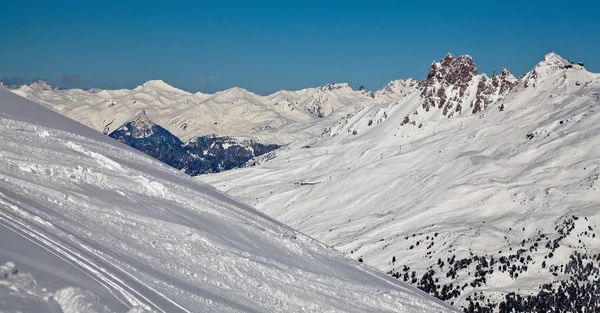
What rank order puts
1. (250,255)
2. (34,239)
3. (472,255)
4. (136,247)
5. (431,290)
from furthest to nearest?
(472,255), (431,290), (250,255), (136,247), (34,239)

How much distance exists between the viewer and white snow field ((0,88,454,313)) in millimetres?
23266

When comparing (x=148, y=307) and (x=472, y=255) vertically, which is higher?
(x=472, y=255)

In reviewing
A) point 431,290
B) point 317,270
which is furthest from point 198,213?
point 431,290

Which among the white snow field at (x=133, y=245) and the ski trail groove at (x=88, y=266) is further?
the ski trail groove at (x=88, y=266)

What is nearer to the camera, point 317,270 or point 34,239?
point 34,239

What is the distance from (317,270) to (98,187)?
50.4 ft

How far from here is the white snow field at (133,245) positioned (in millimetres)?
23266

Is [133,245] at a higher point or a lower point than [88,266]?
higher

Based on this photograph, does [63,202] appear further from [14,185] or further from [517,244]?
[517,244]

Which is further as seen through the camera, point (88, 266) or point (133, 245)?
point (133, 245)

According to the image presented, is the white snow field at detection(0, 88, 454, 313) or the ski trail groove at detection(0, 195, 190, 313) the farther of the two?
the ski trail groove at detection(0, 195, 190, 313)

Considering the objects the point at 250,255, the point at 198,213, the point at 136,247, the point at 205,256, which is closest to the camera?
the point at 136,247

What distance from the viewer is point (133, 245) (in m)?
32.9

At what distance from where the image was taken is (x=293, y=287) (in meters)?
37.0
